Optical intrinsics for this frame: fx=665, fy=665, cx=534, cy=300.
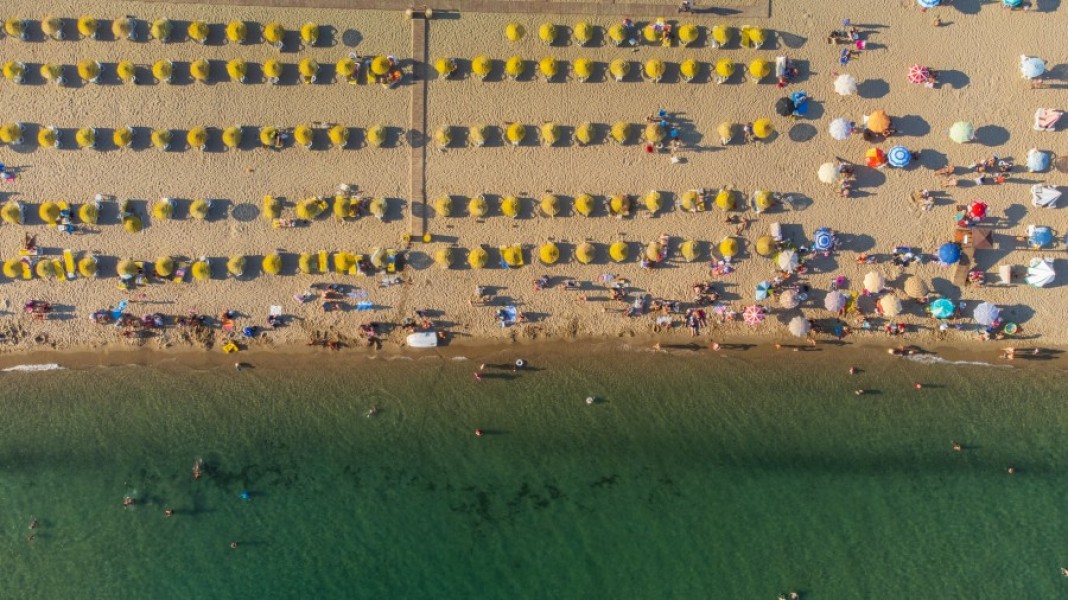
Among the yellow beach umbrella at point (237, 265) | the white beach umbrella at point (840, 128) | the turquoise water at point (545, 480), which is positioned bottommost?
the turquoise water at point (545, 480)

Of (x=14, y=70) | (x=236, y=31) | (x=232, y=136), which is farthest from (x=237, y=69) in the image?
(x=14, y=70)

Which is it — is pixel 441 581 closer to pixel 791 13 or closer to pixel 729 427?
pixel 729 427

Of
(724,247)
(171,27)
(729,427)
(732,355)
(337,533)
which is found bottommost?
(337,533)

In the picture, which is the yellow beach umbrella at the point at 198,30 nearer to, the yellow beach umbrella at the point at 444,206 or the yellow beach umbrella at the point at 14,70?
the yellow beach umbrella at the point at 14,70

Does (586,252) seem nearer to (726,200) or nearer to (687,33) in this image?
(726,200)

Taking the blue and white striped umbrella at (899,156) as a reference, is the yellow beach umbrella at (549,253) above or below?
below

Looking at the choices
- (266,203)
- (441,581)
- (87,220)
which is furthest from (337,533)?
(87,220)

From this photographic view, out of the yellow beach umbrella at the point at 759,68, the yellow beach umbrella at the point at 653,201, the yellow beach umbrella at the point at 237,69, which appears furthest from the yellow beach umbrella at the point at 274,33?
the yellow beach umbrella at the point at 759,68
